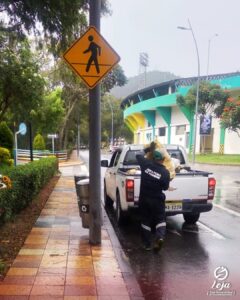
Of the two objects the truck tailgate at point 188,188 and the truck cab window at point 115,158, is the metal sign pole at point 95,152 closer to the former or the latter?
the truck tailgate at point 188,188

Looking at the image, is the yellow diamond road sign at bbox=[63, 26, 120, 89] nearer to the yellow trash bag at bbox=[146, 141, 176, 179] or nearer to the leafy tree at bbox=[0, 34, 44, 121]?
the yellow trash bag at bbox=[146, 141, 176, 179]

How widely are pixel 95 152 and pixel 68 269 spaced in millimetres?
1991

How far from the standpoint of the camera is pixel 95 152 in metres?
6.70

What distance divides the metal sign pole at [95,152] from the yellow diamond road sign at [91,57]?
0.19 meters

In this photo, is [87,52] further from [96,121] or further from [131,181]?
[131,181]

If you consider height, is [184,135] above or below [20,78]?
below

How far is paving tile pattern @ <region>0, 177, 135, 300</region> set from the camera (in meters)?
4.57

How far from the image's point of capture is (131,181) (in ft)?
25.8

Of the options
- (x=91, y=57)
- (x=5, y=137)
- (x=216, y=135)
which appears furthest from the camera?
(x=216, y=135)

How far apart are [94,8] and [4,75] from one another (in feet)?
15.9

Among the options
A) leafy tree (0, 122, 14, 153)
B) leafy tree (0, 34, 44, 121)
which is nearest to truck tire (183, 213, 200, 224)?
leafy tree (0, 34, 44, 121)

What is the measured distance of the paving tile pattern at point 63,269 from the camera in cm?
457

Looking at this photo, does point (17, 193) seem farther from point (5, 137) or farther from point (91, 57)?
point (5, 137)

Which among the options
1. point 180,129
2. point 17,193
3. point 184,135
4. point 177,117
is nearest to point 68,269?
point 17,193
